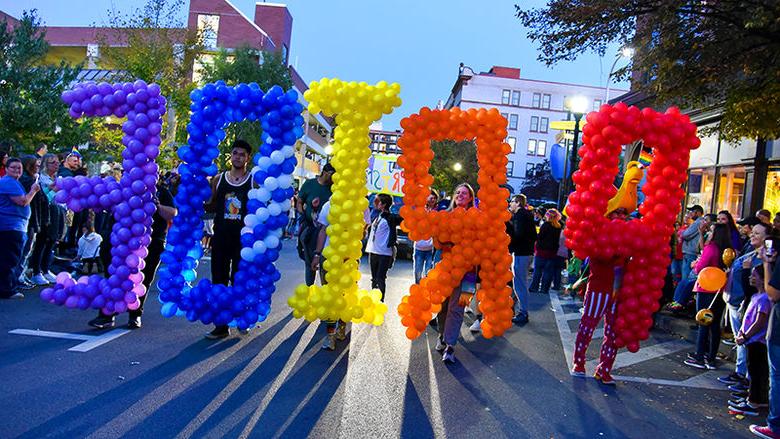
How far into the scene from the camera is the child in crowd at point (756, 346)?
5762 mm

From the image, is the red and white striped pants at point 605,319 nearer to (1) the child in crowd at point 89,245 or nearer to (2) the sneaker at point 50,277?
(2) the sneaker at point 50,277

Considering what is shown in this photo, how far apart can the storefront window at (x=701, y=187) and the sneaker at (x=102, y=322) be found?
49.4ft

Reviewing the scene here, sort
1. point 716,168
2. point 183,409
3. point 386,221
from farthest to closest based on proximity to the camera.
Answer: point 716,168
point 386,221
point 183,409

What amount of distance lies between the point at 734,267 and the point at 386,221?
14.0 ft

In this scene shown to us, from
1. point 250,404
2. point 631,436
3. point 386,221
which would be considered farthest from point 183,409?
point 386,221

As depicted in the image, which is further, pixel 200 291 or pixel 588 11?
pixel 588 11

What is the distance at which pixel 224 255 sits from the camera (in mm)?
6730

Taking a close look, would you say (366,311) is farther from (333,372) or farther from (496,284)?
(496,284)

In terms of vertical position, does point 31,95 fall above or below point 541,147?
below

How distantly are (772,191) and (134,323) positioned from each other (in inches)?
514

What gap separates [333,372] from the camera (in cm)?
586

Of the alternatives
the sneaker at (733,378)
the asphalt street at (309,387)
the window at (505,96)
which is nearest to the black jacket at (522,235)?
the asphalt street at (309,387)

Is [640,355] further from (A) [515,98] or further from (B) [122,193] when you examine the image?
(A) [515,98]

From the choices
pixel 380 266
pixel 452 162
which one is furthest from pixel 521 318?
pixel 452 162
